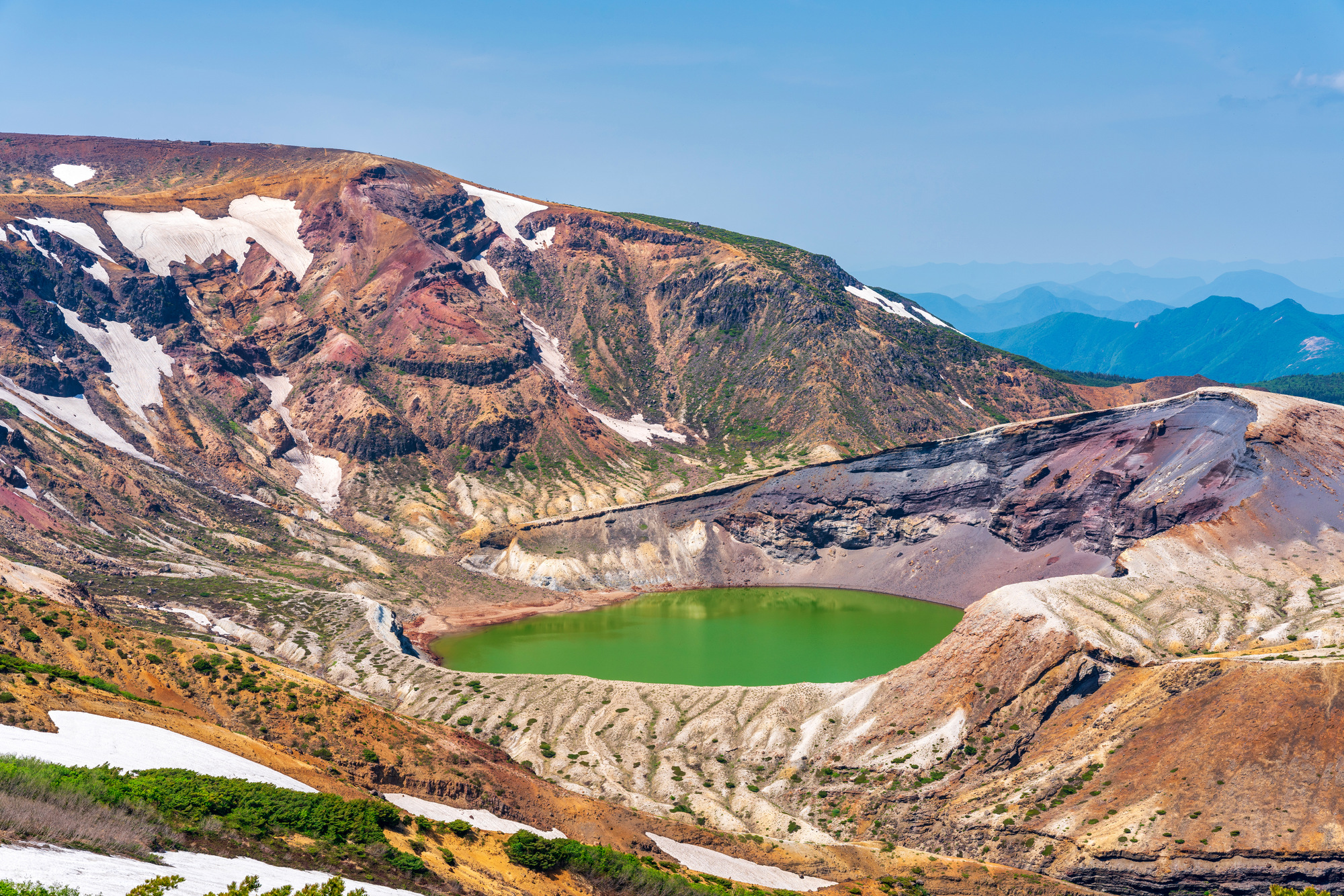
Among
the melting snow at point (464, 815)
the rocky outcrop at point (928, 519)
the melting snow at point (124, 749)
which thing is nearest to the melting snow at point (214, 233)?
the rocky outcrop at point (928, 519)

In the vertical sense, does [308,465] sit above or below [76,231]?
below

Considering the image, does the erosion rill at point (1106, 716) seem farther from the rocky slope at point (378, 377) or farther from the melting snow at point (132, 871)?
the rocky slope at point (378, 377)

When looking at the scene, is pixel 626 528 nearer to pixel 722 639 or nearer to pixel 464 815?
pixel 722 639

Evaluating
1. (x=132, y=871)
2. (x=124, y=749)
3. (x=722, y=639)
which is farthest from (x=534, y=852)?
(x=722, y=639)

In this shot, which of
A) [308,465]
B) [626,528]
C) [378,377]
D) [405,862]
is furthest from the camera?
[378,377]

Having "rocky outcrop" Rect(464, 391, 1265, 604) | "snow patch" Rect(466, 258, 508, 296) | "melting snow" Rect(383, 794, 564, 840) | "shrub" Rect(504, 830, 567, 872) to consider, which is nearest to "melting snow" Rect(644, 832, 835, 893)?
"melting snow" Rect(383, 794, 564, 840)

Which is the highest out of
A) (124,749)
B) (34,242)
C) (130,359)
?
(34,242)

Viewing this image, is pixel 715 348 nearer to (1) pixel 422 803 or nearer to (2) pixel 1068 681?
(2) pixel 1068 681

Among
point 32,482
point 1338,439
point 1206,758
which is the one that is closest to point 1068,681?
point 1206,758
